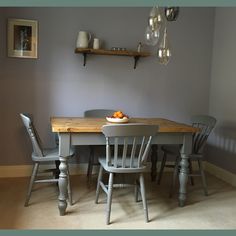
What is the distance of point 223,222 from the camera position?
2.48 meters

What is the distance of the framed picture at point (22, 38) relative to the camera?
3.43m

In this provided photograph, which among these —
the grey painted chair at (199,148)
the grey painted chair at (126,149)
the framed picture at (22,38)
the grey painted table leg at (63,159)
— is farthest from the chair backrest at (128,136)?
the framed picture at (22,38)

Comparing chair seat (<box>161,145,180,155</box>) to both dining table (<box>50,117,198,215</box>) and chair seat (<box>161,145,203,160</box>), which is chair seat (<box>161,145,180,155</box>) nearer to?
chair seat (<box>161,145,203,160</box>)

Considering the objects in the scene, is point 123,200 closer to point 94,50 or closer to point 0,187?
point 0,187

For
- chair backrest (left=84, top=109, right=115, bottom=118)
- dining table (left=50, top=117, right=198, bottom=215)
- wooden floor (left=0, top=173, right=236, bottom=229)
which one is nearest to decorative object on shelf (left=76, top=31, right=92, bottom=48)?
chair backrest (left=84, top=109, right=115, bottom=118)

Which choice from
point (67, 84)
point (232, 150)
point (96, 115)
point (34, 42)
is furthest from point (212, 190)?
→ point (34, 42)

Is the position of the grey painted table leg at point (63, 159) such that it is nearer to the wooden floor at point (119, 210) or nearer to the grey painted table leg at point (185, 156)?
the wooden floor at point (119, 210)

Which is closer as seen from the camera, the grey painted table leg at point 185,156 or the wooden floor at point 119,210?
the wooden floor at point 119,210

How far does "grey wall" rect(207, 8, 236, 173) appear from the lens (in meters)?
3.62

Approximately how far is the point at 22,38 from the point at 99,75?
3.31ft

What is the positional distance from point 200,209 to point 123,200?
73cm

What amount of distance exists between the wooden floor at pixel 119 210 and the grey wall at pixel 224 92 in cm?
57

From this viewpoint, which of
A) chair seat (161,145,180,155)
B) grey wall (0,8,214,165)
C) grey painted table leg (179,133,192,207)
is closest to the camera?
grey painted table leg (179,133,192,207)

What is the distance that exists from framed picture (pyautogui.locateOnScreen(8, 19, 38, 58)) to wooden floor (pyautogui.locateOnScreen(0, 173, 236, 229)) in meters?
1.51
